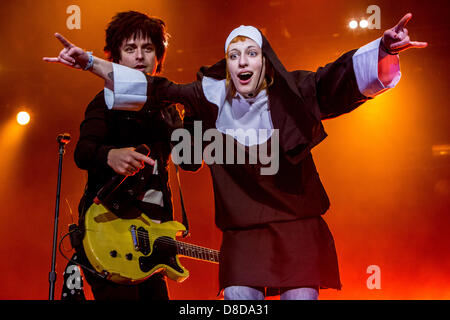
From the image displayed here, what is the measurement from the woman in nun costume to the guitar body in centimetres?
67

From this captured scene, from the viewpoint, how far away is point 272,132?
1.56 m

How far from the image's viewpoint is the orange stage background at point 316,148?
156 inches

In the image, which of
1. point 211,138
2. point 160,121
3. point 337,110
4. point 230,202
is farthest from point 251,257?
point 160,121

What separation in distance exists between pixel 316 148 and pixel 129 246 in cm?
246

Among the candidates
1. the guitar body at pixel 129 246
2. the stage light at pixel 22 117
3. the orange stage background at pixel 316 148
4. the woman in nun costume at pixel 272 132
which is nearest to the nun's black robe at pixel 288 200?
the woman in nun costume at pixel 272 132

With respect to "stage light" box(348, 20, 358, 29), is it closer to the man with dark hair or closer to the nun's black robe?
the man with dark hair

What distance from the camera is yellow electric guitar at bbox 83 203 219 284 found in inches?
81.2

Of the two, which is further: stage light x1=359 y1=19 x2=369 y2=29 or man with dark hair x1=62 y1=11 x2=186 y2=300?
stage light x1=359 y1=19 x2=369 y2=29

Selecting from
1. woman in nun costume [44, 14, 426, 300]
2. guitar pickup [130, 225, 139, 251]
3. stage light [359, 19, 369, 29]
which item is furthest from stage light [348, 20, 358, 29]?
guitar pickup [130, 225, 139, 251]

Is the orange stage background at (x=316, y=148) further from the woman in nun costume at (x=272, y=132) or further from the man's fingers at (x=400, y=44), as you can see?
the man's fingers at (x=400, y=44)

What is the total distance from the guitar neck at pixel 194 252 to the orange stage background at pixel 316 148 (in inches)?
58.0

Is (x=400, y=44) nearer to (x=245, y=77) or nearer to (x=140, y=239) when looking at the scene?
(x=245, y=77)

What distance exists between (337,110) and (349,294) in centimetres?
279

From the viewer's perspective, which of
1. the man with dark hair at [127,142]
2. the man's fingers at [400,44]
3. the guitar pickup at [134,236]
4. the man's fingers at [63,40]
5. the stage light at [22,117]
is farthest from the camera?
the stage light at [22,117]
